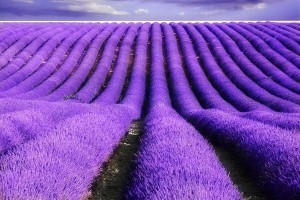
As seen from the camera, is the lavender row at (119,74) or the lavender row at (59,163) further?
the lavender row at (119,74)

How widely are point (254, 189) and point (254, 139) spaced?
1223mm

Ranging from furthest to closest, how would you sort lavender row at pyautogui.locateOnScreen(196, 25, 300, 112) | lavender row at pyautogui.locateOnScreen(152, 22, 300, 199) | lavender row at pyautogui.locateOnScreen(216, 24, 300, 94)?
1. lavender row at pyautogui.locateOnScreen(216, 24, 300, 94)
2. lavender row at pyautogui.locateOnScreen(196, 25, 300, 112)
3. lavender row at pyautogui.locateOnScreen(152, 22, 300, 199)

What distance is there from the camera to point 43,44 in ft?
90.0

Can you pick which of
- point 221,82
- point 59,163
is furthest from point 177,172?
point 221,82

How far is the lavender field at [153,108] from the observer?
450cm

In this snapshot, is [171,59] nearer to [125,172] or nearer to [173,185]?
[125,172]

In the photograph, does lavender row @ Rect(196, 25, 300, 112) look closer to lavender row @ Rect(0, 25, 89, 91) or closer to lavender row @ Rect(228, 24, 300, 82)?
lavender row @ Rect(228, 24, 300, 82)

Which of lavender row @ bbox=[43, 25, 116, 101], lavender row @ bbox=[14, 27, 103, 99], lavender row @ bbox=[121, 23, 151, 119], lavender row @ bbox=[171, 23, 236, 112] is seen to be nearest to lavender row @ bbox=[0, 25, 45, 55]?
lavender row @ bbox=[14, 27, 103, 99]

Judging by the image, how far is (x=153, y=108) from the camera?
13.5 metres

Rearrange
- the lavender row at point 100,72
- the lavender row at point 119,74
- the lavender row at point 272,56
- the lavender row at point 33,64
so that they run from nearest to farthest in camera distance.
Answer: the lavender row at point 119,74 → the lavender row at point 100,72 → the lavender row at point 33,64 → the lavender row at point 272,56

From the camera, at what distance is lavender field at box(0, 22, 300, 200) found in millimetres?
4504

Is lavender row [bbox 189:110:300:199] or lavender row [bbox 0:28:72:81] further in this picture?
lavender row [bbox 0:28:72:81]

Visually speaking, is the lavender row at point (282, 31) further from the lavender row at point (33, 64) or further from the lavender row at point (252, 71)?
the lavender row at point (33, 64)

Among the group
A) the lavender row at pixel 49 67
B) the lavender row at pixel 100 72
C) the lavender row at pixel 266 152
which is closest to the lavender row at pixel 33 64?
the lavender row at pixel 49 67
